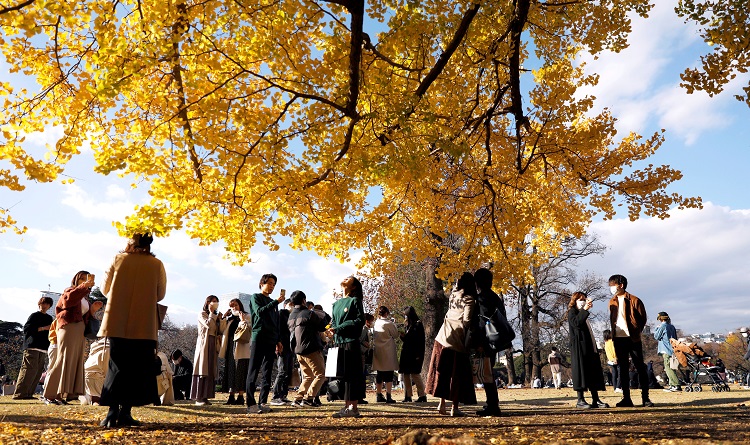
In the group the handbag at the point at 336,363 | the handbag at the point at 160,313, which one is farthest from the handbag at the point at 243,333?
the handbag at the point at 160,313

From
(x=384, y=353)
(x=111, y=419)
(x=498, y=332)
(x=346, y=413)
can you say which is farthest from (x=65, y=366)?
(x=498, y=332)

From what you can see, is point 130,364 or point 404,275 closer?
point 130,364

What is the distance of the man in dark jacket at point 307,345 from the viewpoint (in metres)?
8.75

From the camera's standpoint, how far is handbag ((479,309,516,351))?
23.4 ft

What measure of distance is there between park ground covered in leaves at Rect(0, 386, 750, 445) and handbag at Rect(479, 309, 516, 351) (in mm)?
909

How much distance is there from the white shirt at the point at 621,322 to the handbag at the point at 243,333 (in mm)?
6246

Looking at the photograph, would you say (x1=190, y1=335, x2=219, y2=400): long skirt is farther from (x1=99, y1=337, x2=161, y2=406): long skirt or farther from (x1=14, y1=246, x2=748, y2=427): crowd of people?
(x1=99, y1=337, x2=161, y2=406): long skirt

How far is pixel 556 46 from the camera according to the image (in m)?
10.2

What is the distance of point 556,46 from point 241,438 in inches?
346

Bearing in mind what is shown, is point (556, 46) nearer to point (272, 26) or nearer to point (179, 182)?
point (272, 26)

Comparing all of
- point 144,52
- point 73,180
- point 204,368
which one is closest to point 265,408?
point 204,368

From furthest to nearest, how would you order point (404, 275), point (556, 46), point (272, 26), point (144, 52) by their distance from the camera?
point (404, 275)
point (556, 46)
point (272, 26)
point (144, 52)

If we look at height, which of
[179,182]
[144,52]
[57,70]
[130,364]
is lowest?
[130,364]

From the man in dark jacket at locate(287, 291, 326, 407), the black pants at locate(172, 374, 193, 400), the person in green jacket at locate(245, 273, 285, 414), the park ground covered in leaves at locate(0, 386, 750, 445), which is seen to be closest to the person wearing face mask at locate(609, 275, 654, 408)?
the park ground covered in leaves at locate(0, 386, 750, 445)
